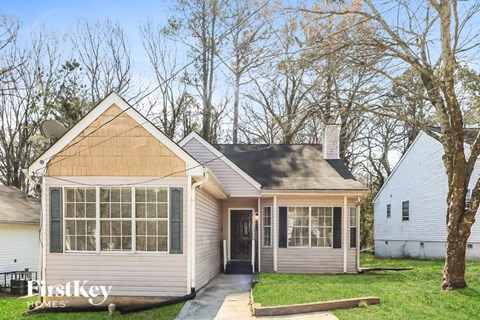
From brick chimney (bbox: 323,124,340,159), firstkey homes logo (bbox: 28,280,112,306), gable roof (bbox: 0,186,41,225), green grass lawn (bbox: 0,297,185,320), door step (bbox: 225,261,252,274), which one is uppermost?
brick chimney (bbox: 323,124,340,159)

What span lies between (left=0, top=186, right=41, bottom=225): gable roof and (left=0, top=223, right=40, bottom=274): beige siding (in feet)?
1.08

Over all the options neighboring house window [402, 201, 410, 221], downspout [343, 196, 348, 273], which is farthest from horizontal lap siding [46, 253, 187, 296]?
neighboring house window [402, 201, 410, 221]

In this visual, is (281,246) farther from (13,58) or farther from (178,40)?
(13,58)

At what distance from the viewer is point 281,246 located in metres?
14.3

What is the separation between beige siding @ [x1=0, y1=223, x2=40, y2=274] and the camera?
1574 centimetres

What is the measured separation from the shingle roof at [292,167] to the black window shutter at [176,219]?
4.64 meters

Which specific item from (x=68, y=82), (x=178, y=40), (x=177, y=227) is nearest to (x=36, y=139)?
(x=68, y=82)

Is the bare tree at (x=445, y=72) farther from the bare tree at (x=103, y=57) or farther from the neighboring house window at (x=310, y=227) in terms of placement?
the bare tree at (x=103, y=57)

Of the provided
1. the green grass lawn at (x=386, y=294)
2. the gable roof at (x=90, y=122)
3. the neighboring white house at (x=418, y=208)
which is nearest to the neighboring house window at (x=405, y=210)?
the neighboring white house at (x=418, y=208)

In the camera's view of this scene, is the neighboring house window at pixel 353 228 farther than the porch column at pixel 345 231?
Yes

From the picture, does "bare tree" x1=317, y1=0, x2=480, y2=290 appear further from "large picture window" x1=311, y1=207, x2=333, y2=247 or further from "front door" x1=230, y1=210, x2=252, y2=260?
"front door" x1=230, y1=210, x2=252, y2=260

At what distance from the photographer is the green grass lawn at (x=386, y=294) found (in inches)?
306

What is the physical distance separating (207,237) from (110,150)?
154 inches

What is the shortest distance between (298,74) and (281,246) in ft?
21.3
